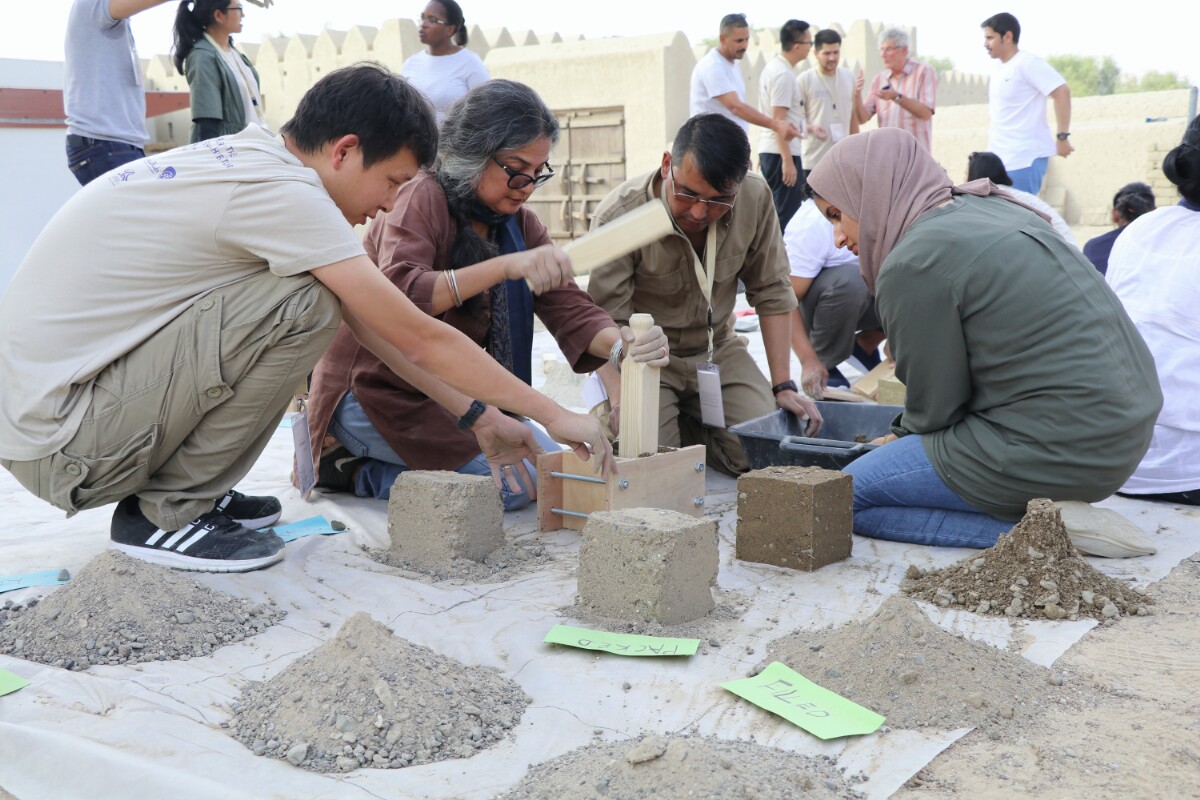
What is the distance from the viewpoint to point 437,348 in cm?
265

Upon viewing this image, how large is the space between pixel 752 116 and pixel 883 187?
409 cm

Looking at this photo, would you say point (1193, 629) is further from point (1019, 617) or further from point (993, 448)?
point (993, 448)

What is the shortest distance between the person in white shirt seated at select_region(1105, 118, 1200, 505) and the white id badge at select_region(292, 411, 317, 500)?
9.17 feet

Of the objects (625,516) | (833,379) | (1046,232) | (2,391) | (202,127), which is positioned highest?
(202,127)

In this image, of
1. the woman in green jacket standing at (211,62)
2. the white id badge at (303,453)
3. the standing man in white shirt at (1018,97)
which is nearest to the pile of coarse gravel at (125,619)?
the white id badge at (303,453)

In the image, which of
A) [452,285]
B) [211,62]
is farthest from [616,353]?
[211,62]

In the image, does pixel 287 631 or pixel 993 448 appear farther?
pixel 993 448

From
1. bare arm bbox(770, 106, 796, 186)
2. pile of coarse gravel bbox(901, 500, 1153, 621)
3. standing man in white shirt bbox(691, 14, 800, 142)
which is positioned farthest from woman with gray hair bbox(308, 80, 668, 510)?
bare arm bbox(770, 106, 796, 186)

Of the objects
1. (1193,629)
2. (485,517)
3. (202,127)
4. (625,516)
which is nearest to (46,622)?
(485,517)

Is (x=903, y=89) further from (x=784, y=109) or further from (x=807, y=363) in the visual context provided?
(x=807, y=363)

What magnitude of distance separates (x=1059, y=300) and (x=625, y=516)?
4.41ft

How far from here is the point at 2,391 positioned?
8.97 ft

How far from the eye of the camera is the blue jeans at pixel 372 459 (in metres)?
3.65

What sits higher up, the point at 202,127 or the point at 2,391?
the point at 202,127
